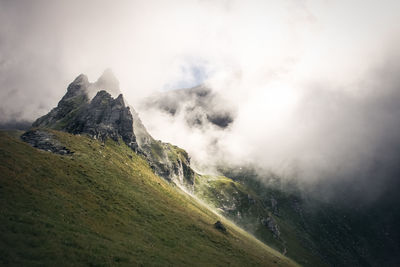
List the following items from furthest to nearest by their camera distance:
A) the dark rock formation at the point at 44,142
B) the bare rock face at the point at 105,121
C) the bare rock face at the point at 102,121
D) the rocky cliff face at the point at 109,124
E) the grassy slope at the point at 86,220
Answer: the rocky cliff face at the point at 109,124, the bare rock face at the point at 102,121, the bare rock face at the point at 105,121, the dark rock formation at the point at 44,142, the grassy slope at the point at 86,220

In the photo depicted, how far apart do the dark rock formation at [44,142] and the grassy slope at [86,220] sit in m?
3.19

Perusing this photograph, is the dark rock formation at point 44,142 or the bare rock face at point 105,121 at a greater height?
the bare rock face at point 105,121

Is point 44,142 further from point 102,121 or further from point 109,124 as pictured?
point 102,121

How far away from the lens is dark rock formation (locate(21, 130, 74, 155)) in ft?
213

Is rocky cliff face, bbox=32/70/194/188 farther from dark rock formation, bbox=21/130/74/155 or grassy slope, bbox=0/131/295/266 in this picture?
grassy slope, bbox=0/131/295/266

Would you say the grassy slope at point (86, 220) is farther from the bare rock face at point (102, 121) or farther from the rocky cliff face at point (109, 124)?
the rocky cliff face at point (109, 124)

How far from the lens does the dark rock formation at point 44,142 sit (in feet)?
213

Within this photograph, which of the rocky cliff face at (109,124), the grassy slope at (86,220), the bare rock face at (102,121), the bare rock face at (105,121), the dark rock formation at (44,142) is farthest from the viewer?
the rocky cliff face at (109,124)

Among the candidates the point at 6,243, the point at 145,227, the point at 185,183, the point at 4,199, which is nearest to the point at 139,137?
the point at 185,183

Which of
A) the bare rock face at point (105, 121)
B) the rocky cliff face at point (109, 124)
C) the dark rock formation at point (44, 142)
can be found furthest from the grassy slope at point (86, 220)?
the rocky cliff face at point (109, 124)

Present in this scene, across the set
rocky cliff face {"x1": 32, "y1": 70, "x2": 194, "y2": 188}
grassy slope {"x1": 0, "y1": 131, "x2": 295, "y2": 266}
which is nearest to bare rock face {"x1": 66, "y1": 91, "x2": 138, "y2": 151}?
rocky cliff face {"x1": 32, "y1": 70, "x2": 194, "y2": 188}

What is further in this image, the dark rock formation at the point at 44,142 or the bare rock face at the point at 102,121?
the bare rock face at the point at 102,121

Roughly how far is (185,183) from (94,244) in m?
153

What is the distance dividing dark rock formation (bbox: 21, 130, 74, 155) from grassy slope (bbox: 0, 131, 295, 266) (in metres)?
3.19
